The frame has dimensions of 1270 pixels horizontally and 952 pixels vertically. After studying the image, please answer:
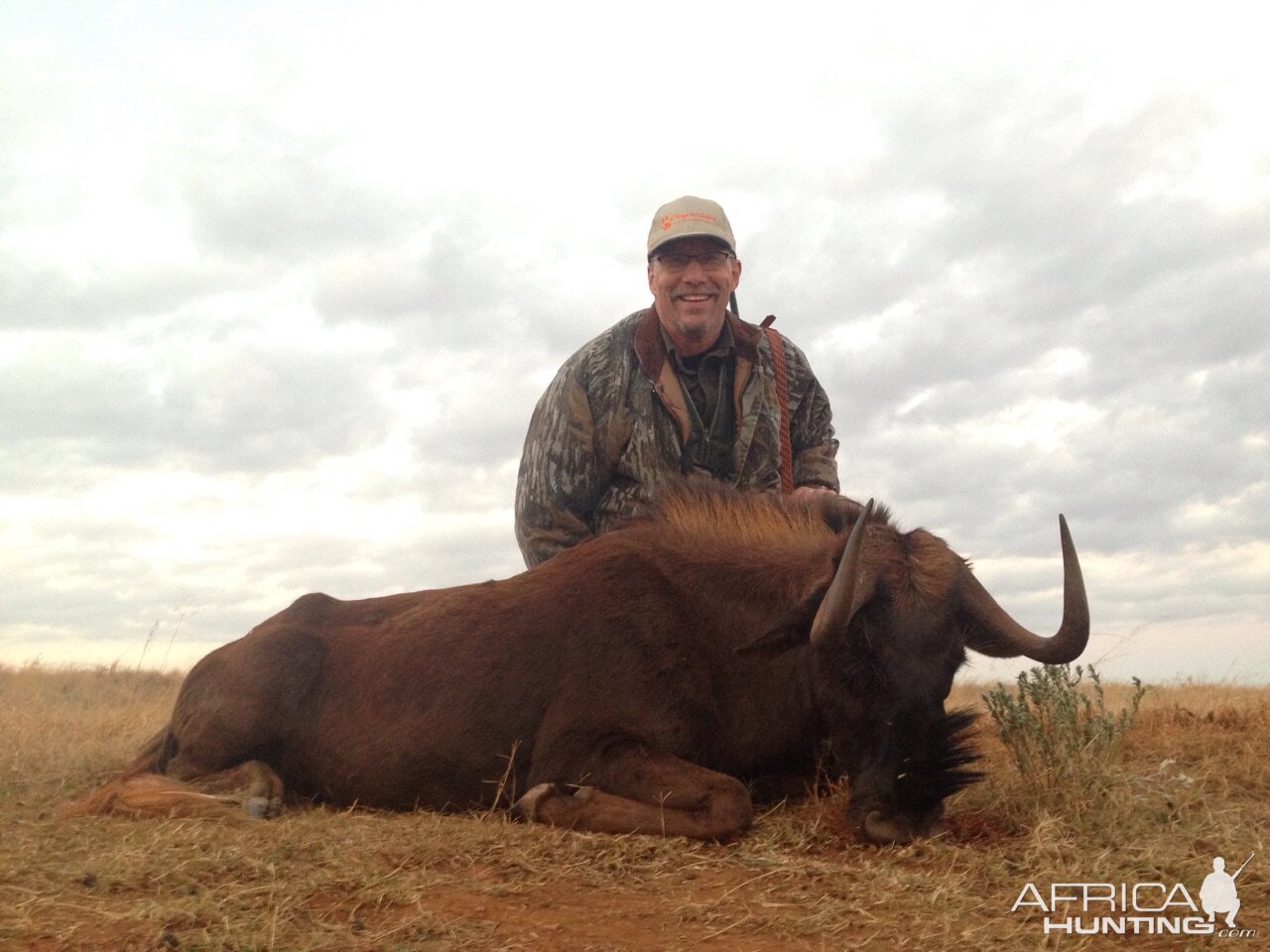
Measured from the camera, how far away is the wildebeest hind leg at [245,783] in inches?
208

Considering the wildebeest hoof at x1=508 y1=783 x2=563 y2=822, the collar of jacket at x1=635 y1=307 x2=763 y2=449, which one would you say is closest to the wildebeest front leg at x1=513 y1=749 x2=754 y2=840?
the wildebeest hoof at x1=508 y1=783 x2=563 y2=822

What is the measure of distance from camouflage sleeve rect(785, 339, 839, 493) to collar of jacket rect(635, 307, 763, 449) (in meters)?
0.33

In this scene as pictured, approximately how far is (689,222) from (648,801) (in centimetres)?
383

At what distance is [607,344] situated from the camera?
24.9 feet

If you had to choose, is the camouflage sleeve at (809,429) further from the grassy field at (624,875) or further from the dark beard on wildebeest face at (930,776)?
the dark beard on wildebeest face at (930,776)

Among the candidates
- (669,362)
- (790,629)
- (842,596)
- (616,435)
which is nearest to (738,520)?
(790,629)

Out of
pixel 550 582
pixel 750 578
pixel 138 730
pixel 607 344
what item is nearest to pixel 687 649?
pixel 750 578

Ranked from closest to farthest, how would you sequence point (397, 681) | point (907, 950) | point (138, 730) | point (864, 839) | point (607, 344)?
point (907, 950), point (864, 839), point (397, 681), point (607, 344), point (138, 730)

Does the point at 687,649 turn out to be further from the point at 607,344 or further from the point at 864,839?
the point at 607,344

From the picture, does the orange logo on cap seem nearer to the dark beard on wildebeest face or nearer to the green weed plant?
the green weed plant

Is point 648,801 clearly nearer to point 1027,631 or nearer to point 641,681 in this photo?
point 641,681

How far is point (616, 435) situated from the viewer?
7.33 m

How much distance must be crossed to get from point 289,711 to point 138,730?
12.2 ft
